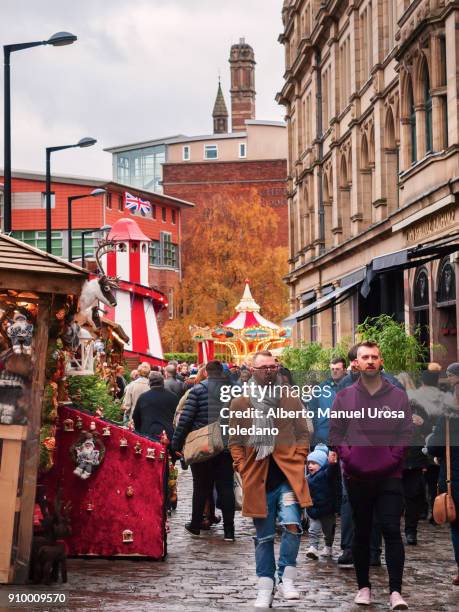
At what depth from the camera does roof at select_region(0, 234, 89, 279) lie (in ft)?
33.9

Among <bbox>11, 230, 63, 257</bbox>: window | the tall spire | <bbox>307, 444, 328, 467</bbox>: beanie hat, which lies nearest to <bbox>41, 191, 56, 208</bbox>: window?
<bbox>11, 230, 63, 257</bbox>: window

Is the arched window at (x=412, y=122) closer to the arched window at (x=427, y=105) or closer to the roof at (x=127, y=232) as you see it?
the arched window at (x=427, y=105)

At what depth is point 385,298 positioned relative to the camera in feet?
118

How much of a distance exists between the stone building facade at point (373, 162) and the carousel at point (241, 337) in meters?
1.30

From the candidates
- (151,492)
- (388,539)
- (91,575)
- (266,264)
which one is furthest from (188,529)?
(266,264)

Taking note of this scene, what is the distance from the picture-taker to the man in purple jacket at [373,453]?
9.55 metres

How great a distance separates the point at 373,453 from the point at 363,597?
1.11 meters

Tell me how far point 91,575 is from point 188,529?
3.51m

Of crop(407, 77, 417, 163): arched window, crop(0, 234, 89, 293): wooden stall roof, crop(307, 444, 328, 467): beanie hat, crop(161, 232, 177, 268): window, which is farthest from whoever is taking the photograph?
crop(161, 232, 177, 268): window

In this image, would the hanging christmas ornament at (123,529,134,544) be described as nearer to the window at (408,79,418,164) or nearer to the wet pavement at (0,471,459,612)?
the wet pavement at (0,471,459,612)

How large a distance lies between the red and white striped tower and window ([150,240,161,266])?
19873mm

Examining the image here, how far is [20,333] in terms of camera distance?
34.4 ft

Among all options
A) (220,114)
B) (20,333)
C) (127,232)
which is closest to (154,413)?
(20,333)

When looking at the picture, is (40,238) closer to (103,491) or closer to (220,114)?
(103,491)
